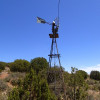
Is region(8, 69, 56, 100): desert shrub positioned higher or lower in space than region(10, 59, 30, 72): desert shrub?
lower

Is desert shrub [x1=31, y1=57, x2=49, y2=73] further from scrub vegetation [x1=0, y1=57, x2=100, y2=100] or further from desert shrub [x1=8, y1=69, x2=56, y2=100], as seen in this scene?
desert shrub [x1=8, y1=69, x2=56, y2=100]

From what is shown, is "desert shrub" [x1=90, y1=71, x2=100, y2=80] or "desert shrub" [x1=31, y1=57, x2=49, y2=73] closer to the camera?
"desert shrub" [x1=31, y1=57, x2=49, y2=73]

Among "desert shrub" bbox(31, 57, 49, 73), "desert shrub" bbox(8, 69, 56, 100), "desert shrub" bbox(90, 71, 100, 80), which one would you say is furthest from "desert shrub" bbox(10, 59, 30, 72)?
"desert shrub" bbox(8, 69, 56, 100)

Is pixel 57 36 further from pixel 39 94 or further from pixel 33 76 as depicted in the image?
pixel 39 94

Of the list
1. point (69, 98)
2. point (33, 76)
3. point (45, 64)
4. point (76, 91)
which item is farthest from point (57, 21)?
point (45, 64)

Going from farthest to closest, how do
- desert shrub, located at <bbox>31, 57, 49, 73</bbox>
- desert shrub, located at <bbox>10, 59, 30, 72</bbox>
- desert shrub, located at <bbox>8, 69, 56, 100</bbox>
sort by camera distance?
1. desert shrub, located at <bbox>10, 59, 30, 72</bbox>
2. desert shrub, located at <bbox>31, 57, 49, 73</bbox>
3. desert shrub, located at <bbox>8, 69, 56, 100</bbox>

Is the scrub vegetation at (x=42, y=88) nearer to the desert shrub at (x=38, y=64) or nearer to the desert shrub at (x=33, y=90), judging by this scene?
the desert shrub at (x=33, y=90)

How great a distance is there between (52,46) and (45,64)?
1163 centimetres

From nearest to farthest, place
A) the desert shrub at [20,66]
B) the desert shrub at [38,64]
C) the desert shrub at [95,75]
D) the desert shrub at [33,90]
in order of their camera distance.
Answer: the desert shrub at [33,90] < the desert shrub at [38,64] < the desert shrub at [20,66] < the desert shrub at [95,75]

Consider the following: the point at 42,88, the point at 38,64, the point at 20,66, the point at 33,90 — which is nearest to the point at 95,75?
the point at 38,64

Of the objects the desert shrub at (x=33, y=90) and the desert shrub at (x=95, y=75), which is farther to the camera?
the desert shrub at (x=95, y=75)

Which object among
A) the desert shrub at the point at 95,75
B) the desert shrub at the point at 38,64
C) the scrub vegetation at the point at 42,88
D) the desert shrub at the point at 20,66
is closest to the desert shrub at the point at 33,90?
the scrub vegetation at the point at 42,88

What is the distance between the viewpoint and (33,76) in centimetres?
611

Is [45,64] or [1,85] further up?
[45,64]
